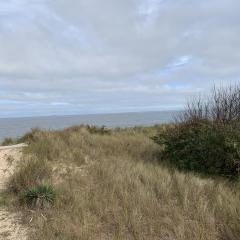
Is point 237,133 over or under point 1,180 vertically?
over

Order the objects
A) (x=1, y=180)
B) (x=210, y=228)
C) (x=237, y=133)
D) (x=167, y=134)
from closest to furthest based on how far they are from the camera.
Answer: (x=210, y=228)
(x=1, y=180)
(x=237, y=133)
(x=167, y=134)

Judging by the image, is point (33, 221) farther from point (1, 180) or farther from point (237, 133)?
point (237, 133)

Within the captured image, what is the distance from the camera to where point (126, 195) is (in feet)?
28.3

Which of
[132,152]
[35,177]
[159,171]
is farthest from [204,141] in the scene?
[35,177]

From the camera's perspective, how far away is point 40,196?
8312 millimetres

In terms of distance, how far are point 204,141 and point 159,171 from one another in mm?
1577

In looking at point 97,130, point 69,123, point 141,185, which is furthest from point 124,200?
point 69,123

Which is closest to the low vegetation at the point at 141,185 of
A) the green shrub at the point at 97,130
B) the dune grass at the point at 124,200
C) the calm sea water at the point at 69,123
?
the dune grass at the point at 124,200

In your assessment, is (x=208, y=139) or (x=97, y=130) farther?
(x=97, y=130)

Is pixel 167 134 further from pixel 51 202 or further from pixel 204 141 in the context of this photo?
pixel 51 202

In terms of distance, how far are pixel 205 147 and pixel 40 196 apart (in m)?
4.65

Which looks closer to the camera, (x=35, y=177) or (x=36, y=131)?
(x=35, y=177)

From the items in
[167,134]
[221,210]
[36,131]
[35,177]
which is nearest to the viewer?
[221,210]

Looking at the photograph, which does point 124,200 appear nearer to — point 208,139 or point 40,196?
point 40,196
